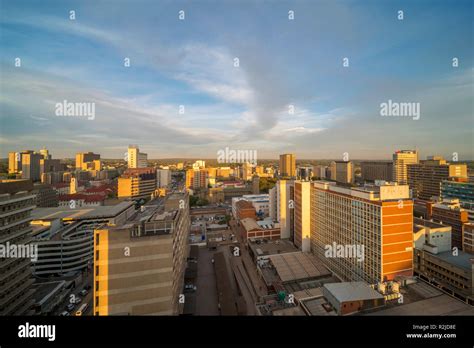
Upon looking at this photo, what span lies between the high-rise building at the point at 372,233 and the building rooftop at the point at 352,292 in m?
2.79

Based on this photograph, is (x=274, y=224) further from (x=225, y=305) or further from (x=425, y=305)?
(x=425, y=305)

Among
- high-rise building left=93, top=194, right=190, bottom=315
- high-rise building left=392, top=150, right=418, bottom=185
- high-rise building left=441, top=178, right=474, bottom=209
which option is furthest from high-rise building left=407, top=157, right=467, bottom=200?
high-rise building left=93, top=194, right=190, bottom=315

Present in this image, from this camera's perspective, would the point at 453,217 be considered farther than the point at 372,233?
Yes

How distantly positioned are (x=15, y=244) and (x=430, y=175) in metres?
30.2

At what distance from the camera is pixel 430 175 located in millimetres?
21859

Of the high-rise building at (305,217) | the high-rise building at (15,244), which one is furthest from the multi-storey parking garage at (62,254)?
the high-rise building at (305,217)

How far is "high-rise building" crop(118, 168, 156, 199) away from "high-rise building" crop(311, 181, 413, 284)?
21.0 m

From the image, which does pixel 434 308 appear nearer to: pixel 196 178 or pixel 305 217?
pixel 305 217

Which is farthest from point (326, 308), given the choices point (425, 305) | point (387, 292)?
point (425, 305)

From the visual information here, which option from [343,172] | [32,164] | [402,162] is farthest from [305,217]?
[343,172]

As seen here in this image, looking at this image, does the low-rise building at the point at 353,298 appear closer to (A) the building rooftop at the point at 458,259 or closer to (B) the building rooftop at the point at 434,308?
(B) the building rooftop at the point at 434,308

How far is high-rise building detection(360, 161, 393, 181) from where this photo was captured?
107 ft
